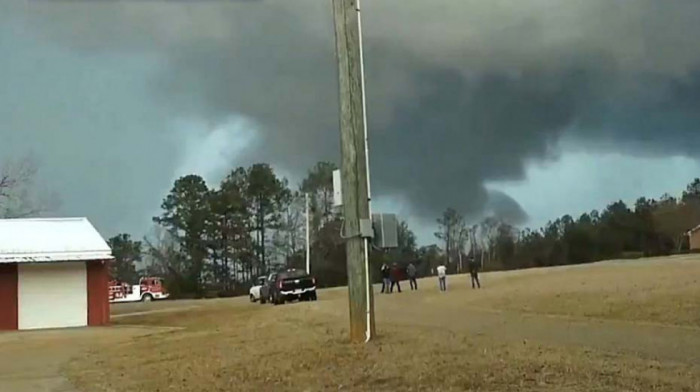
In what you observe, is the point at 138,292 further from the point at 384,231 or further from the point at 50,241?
the point at 384,231

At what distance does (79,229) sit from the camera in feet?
148

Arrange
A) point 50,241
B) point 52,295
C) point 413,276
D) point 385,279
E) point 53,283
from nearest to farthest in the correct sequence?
1. point 52,295
2. point 53,283
3. point 50,241
4. point 385,279
5. point 413,276

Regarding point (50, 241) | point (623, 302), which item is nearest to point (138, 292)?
point (50, 241)

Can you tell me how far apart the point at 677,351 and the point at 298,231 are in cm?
10030

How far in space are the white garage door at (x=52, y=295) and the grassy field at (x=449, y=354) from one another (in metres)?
15.0

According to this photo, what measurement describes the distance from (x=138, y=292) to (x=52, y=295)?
47.8 metres

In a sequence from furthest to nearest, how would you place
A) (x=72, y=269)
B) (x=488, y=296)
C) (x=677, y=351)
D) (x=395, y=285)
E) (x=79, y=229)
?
(x=395, y=285)
(x=79, y=229)
(x=72, y=269)
(x=488, y=296)
(x=677, y=351)

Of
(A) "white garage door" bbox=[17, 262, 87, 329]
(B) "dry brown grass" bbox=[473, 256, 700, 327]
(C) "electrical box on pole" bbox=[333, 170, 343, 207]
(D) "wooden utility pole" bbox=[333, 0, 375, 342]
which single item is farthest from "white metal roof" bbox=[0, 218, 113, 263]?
(D) "wooden utility pole" bbox=[333, 0, 375, 342]

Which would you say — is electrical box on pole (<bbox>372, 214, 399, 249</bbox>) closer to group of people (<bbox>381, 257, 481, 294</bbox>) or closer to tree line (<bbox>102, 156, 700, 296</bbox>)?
group of people (<bbox>381, 257, 481, 294</bbox>)

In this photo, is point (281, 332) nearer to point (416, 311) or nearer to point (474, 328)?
point (474, 328)

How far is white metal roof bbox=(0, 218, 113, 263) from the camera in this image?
40500mm

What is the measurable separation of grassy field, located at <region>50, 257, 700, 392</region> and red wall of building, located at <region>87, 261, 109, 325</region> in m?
15.1

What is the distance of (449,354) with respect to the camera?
1412cm

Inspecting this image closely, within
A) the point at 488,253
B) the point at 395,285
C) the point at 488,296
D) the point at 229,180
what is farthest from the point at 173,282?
the point at 488,296
